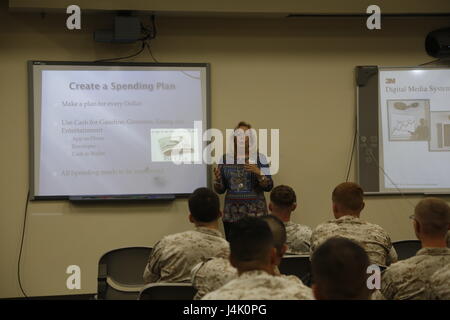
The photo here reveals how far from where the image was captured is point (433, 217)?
8.31 ft

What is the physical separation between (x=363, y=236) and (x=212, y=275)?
1.09m

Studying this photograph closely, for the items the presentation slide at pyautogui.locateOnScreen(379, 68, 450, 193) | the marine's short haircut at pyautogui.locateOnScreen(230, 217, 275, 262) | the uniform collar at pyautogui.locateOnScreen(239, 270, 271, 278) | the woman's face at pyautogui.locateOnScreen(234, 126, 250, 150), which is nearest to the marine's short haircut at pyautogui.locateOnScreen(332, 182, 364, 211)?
the marine's short haircut at pyautogui.locateOnScreen(230, 217, 275, 262)

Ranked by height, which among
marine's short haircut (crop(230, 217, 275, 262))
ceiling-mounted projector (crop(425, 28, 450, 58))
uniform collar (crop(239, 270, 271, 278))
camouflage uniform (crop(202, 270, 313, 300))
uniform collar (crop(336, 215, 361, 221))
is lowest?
camouflage uniform (crop(202, 270, 313, 300))

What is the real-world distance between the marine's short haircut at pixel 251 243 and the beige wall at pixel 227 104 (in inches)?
130

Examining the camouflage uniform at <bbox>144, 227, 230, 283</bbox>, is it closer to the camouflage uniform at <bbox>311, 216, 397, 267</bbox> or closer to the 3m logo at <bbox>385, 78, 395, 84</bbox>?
the camouflage uniform at <bbox>311, 216, 397, 267</bbox>

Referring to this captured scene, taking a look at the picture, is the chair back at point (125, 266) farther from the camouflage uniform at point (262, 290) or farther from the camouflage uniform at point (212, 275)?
the camouflage uniform at point (262, 290)

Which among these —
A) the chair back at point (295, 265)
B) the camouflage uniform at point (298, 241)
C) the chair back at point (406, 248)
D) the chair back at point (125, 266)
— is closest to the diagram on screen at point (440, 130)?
the chair back at point (406, 248)

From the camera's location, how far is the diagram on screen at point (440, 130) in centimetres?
545

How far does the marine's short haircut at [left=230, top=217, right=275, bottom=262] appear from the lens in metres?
1.93

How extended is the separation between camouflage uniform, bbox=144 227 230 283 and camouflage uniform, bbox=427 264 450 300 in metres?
0.92

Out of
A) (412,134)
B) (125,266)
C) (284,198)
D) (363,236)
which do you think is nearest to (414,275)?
(363,236)

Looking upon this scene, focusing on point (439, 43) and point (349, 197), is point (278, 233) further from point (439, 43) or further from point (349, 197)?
point (439, 43)
